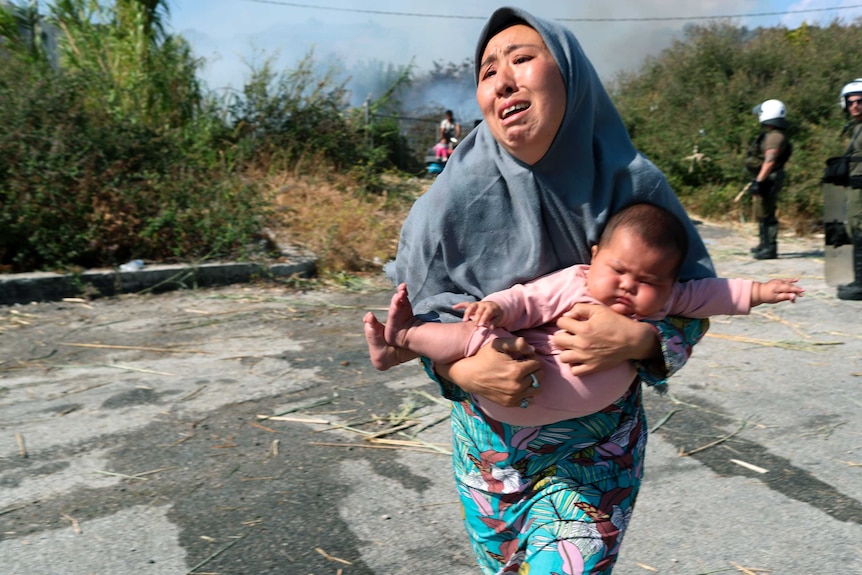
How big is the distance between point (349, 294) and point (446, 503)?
450 cm

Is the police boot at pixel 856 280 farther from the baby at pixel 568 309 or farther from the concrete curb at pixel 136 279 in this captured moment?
the baby at pixel 568 309

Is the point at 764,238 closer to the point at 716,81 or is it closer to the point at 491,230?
the point at 716,81

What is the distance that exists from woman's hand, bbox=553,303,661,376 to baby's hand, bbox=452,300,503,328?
190 millimetres

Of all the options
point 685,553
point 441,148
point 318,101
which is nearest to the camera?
point 685,553

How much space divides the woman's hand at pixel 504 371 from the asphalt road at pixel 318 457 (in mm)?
1539

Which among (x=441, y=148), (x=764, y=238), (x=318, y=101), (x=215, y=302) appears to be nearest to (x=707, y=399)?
(x=215, y=302)

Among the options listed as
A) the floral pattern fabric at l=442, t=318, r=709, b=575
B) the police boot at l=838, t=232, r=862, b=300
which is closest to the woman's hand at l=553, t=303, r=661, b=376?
the floral pattern fabric at l=442, t=318, r=709, b=575

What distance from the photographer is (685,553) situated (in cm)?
311

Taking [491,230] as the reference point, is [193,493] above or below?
below

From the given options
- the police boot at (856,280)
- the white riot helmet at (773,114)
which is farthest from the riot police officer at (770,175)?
the police boot at (856,280)

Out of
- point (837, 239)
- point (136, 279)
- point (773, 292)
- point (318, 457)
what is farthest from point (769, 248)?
point (773, 292)

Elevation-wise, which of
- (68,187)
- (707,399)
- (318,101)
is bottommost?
(707,399)

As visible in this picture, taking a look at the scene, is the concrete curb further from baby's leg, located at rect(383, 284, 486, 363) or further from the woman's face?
the woman's face

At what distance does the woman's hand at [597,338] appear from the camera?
171cm
